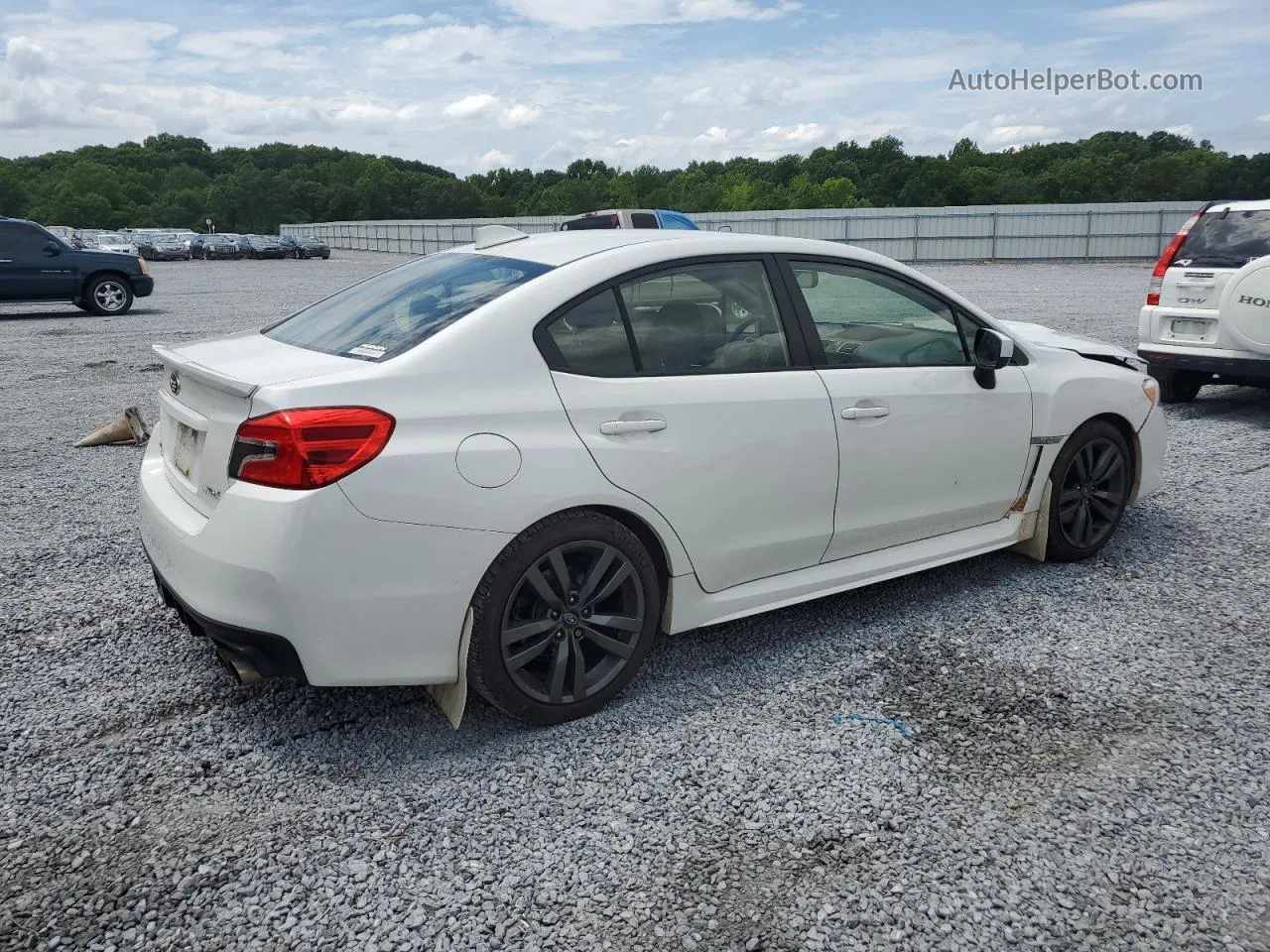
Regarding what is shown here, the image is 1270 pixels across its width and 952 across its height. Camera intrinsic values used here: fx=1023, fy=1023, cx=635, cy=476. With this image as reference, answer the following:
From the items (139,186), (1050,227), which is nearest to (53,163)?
(139,186)

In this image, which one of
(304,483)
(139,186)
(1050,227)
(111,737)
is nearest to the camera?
(304,483)

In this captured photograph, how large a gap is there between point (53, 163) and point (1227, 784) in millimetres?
157376

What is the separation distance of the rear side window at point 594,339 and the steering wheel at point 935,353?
1.35 meters

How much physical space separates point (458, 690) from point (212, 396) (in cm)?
121

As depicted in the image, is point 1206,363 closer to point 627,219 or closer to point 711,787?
point 711,787

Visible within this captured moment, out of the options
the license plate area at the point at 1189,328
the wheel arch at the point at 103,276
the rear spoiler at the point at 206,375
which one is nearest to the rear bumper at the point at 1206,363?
the license plate area at the point at 1189,328

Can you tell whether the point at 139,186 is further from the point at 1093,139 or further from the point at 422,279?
the point at 422,279

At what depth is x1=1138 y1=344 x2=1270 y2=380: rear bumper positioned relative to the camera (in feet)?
25.6

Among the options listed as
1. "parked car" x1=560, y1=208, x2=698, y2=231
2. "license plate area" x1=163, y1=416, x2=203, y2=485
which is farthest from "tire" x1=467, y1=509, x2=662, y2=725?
"parked car" x1=560, y1=208, x2=698, y2=231

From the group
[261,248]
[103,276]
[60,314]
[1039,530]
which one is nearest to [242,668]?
[1039,530]

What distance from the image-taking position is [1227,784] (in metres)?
3.06

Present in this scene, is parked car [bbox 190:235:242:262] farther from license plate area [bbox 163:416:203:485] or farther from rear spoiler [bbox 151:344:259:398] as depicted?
license plate area [bbox 163:416:203:485]

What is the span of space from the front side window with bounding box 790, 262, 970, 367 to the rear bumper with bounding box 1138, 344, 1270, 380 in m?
4.77

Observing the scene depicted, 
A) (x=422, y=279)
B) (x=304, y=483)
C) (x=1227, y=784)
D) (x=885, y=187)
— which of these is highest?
(x=885, y=187)
